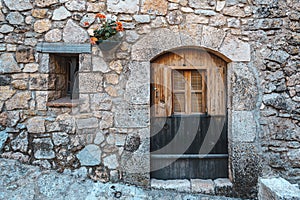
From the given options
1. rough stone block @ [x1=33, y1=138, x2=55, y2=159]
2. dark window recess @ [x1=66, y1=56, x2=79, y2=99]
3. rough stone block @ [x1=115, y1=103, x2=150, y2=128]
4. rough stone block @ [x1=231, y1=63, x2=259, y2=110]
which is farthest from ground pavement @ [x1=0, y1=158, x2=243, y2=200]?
rough stone block @ [x1=231, y1=63, x2=259, y2=110]

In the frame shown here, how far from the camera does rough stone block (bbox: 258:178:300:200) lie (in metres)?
1.52

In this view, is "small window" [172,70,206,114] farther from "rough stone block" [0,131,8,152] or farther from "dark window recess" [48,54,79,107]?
"rough stone block" [0,131,8,152]

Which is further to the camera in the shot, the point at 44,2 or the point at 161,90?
the point at 161,90

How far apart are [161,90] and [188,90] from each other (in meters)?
0.35

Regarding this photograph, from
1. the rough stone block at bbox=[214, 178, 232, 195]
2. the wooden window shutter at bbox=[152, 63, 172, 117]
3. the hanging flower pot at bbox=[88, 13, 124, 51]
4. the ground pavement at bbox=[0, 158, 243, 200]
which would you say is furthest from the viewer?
the wooden window shutter at bbox=[152, 63, 172, 117]

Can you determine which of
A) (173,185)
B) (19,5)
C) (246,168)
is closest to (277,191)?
(246,168)

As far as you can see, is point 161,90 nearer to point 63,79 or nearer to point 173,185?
point 173,185

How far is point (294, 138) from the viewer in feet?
8.65

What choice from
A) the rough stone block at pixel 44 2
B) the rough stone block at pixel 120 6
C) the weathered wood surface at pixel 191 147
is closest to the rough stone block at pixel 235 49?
the weathered wood surface at pixel 191 147

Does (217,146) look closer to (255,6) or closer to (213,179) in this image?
(213,179)

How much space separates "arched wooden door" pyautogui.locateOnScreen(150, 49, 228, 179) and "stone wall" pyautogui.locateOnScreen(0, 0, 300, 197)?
196mm

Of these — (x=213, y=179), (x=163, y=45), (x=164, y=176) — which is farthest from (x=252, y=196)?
(x=163, y=45)

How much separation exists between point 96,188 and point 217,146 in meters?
1.57

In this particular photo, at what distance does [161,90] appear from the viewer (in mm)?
2762
